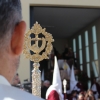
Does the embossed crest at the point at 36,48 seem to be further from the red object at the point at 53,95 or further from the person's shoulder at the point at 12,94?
the person's shoulder at the point at 12,94

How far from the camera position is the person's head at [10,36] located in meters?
0.77

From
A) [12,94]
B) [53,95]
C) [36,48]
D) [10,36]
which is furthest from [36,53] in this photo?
[12,94]

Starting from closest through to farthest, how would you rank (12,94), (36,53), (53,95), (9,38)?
(12,94) → (9,38) → (36,53) → (53,95)

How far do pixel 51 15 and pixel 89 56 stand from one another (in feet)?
9.96

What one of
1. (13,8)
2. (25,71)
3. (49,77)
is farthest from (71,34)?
(13,8)

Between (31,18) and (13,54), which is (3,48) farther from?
(31,18)

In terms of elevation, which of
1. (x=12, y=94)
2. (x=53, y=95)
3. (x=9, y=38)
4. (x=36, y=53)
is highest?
(x=36, y=53)

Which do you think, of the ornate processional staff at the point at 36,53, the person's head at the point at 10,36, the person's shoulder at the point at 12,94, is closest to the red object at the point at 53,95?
the ornate processional staff at the point at 36,53

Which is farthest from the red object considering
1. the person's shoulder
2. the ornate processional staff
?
the person's shoulder

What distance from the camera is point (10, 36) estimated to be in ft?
2.60

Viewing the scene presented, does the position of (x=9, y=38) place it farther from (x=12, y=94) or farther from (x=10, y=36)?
(x=12, y=94)

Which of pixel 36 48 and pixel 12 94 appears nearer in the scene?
pixel 12 94

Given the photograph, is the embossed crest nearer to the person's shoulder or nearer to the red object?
the red object

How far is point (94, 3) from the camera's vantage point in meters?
8.54
